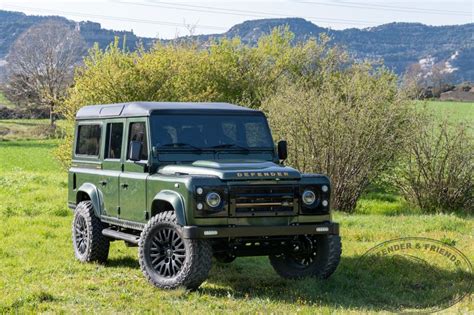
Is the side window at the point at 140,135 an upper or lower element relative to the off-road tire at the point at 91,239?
upper

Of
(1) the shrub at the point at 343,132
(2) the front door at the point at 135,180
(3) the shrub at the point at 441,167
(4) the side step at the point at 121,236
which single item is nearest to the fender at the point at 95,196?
(4) the side step at the point at 121,236

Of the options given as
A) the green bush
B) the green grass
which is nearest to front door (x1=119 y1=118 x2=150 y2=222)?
the green bush

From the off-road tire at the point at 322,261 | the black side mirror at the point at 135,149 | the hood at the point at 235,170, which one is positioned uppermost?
the black side mirror at the point at 135,149

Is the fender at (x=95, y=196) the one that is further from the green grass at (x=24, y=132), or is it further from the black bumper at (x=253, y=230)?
the green grass at (x=24, y=132)

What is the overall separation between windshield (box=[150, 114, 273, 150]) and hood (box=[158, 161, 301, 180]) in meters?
0.42

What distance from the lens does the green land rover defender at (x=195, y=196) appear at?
8.34 meters

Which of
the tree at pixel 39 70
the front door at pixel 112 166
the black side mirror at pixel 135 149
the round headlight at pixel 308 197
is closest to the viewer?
the round headlight at pixel 308 197

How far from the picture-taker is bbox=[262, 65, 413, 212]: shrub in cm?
1766

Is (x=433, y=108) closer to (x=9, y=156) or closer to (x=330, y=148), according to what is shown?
(x=330, y=148)

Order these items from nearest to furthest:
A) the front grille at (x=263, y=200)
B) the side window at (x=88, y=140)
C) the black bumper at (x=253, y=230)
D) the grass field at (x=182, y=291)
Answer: the grass field at (x=182, y=291), the black bumper at (x=253, y=230), the front grille at (x=263, y=200), the side window at (x=88, y=140)

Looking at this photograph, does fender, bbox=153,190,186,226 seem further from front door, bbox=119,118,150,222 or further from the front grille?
front door, bbox=119,118,150,222

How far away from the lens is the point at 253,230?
8352 millimetres

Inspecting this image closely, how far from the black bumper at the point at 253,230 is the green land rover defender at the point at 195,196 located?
1cm

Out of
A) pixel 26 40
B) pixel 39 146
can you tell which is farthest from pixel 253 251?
pixel 26 40
